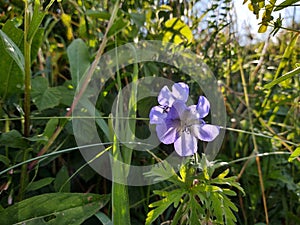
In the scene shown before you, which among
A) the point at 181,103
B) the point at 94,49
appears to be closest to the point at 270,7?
the point at 181,103

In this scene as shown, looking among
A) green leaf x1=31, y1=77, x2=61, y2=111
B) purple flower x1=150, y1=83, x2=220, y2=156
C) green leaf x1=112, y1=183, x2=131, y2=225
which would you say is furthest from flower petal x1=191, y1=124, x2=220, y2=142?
green leaf x1=31, y1=77, x2=61, y2=111

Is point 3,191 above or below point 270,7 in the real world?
below

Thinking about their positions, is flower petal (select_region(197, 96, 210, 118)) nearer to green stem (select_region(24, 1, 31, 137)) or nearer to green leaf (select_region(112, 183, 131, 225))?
A: green leaf (select_region(112, 183, 131, 225))

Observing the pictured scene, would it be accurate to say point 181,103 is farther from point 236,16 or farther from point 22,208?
point 236,16

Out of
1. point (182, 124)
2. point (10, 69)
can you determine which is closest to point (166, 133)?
point (182, 124)

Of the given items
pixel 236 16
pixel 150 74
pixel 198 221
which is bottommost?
pixel 198 221

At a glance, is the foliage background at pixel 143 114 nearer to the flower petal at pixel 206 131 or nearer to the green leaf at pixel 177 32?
the green leaf at pixel 177 32
